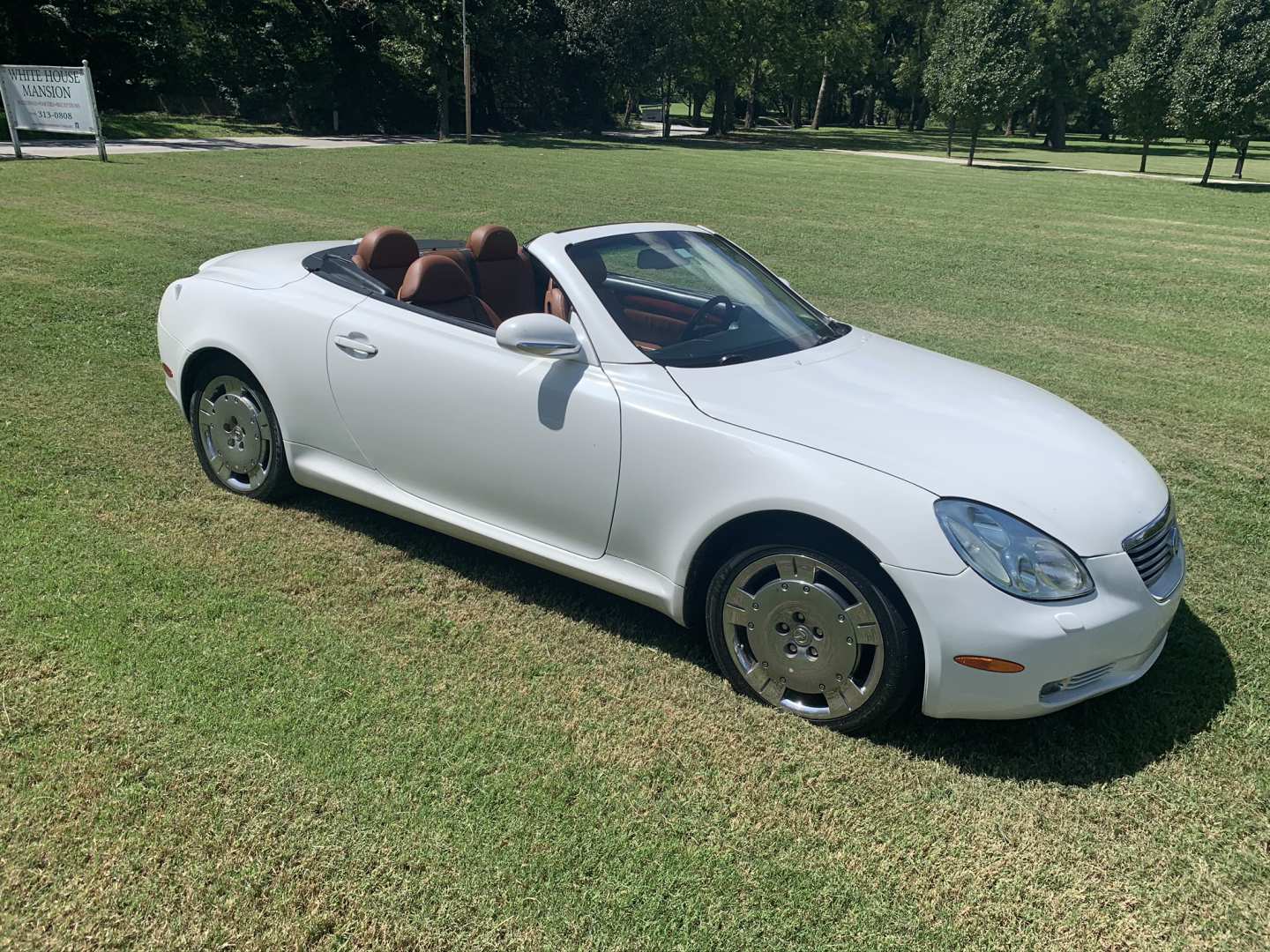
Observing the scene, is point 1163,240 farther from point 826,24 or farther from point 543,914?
point 826,24

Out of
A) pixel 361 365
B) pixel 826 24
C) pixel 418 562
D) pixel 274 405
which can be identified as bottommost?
pixel 418 562

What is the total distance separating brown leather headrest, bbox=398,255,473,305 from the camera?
155 inches

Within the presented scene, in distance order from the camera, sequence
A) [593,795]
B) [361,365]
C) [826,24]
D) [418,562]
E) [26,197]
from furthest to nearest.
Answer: [826,24]
[26,197]
[418,562]
[361,365]
[593,795]

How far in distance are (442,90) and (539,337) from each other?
39.3 meters

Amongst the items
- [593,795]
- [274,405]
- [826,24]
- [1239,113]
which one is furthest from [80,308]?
[826,24]

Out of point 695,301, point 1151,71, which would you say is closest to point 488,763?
point 695,301

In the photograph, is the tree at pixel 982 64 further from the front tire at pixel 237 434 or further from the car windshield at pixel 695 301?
the front tire at pixel 237 434

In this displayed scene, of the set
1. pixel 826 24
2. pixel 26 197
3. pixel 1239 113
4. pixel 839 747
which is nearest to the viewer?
pixel 839 747

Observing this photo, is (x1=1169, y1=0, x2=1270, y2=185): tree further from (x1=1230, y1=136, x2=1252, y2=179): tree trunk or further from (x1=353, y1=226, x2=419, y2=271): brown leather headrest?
(x1=353, y1=226, x2=419, y2=271): brown leather headrest

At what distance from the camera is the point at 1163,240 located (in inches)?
634

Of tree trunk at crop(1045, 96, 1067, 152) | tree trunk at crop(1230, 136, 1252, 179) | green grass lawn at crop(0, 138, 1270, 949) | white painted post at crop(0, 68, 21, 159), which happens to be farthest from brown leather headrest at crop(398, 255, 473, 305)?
tree trunk at crop(1045, 96, 1067, 152)

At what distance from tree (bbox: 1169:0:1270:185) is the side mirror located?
29333 mm

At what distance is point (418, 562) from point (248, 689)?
108cm

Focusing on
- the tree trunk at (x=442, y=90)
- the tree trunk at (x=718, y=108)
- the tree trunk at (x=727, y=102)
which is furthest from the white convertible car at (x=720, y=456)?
the tree trunk at (x=727, y=102)
